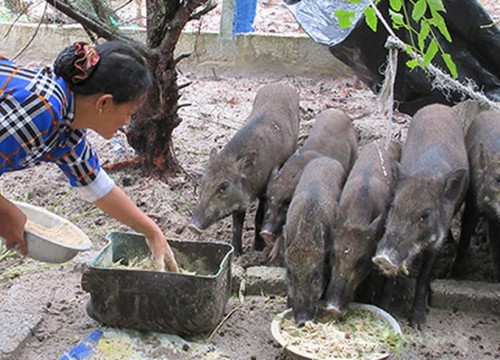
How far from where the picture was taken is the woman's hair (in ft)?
10.1

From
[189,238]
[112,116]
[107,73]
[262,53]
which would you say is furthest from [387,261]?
[262,53]

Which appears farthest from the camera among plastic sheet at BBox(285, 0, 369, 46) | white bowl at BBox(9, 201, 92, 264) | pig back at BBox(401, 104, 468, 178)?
plastic sheet at BBox(285, 0, 369, 46)

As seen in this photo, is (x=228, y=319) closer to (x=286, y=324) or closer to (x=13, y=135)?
(x=286, y=324)

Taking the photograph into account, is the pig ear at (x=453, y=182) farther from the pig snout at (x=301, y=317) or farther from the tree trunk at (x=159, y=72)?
the tree trunk at (x=159, y=72)

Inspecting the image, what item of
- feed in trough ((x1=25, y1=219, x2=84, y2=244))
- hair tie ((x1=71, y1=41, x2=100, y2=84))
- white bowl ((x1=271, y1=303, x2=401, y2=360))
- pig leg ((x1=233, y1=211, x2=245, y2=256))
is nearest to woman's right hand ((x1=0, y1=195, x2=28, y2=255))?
feed in trough ((x1=25, y1=219, x2=84, y2=244))

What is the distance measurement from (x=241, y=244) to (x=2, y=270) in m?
1.70

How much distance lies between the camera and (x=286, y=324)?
414 centimetres

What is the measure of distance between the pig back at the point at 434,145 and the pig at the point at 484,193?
11 centimetres

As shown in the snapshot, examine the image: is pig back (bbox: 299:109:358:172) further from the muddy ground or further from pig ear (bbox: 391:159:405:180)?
the muddy ground

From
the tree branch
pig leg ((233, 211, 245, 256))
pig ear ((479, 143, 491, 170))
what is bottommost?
pig leg ((233, 211, 245, 256))

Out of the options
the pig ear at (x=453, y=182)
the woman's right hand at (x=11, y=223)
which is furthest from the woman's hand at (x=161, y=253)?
the pig ear at (x=453, y=182)

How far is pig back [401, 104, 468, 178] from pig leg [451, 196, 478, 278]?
342 mm

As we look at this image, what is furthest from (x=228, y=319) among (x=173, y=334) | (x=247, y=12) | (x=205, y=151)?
(x=247, y=12)

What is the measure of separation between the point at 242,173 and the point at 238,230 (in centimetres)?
43
